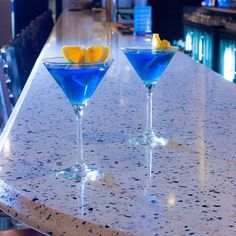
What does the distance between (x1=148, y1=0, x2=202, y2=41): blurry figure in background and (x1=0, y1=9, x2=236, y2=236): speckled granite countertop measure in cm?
549

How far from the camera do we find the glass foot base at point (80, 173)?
3.35 ft

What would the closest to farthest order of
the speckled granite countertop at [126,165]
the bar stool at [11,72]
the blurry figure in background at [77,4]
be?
the speckled granite countertop at [126,165], the bar stool at [11,72], the blurry figure in background at [77,4]

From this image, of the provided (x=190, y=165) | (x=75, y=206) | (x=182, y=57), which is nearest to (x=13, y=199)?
(x=75, y=206)

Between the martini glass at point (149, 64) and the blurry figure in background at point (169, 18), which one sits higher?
the martini glass at point (149, 64)

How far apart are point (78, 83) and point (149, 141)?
298mm

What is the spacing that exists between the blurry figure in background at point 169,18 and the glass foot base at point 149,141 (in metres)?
6.10

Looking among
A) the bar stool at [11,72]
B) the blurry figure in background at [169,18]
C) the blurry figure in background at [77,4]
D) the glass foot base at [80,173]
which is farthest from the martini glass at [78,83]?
the blurry figure in background at [77,4]

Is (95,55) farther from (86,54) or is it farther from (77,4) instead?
(77,4)

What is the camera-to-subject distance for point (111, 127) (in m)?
1.39

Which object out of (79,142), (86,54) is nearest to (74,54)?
(86,54)

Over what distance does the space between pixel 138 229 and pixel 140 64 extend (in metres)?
0.50

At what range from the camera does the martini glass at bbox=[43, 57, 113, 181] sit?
100cm

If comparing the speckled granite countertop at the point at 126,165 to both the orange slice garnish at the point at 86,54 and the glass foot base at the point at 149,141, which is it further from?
the orange slice garnish at the point at 86,54

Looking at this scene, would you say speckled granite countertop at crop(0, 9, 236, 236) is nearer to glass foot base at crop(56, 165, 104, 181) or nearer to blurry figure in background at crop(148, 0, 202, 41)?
glass foot base at crop(56, 165, 104, 181)
